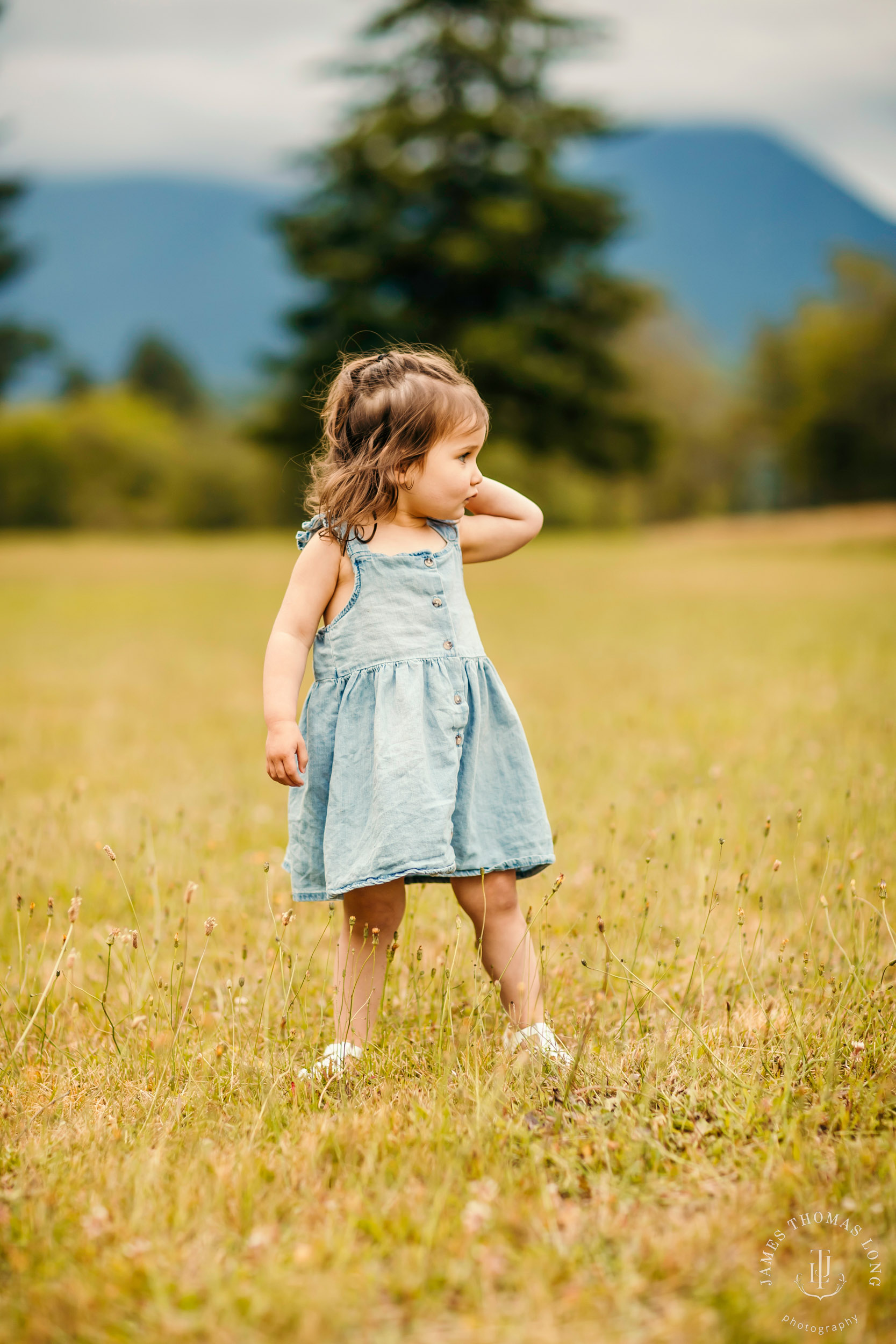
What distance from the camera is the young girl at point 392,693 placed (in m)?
2.37

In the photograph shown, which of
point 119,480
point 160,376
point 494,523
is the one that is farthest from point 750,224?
point 494,523

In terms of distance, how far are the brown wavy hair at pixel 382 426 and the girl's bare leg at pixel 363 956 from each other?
0.86m

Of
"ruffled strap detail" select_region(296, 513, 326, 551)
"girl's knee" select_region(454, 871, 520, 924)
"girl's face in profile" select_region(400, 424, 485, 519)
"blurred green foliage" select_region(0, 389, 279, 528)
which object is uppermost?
"blurred green foliage" select_region(0, 389, 279, 528)

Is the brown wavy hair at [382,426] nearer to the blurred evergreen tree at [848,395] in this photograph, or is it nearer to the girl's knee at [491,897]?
the girl's knee at [491,897]

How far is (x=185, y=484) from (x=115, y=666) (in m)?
45.1

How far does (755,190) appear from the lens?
186125 millimetres

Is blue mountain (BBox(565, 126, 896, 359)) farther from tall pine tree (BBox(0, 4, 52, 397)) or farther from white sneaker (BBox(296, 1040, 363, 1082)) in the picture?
white sneaker (BBox(296, 1040, 363, 1082))

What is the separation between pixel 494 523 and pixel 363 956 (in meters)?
1.16

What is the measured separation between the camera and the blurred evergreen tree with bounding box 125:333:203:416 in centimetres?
6975

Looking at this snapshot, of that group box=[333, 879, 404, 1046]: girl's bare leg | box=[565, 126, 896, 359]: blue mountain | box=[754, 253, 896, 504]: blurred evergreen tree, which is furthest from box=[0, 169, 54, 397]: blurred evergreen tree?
box=[565, 126, 896, 359]: blue mountain

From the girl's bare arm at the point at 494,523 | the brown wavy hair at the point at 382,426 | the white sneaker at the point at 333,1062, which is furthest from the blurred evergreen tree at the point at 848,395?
the white sneaker at the point at 333,1062

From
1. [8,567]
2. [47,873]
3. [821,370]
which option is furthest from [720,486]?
[47,873]

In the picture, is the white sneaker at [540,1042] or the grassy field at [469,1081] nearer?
the grassy field at [469,1081]

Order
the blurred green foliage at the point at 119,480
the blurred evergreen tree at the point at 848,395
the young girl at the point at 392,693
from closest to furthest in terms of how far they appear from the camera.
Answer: the young girl at the point at 392,693, the blurred evergreen tree at the point at 848,395, the blurred green foliage at the point at 119,480
